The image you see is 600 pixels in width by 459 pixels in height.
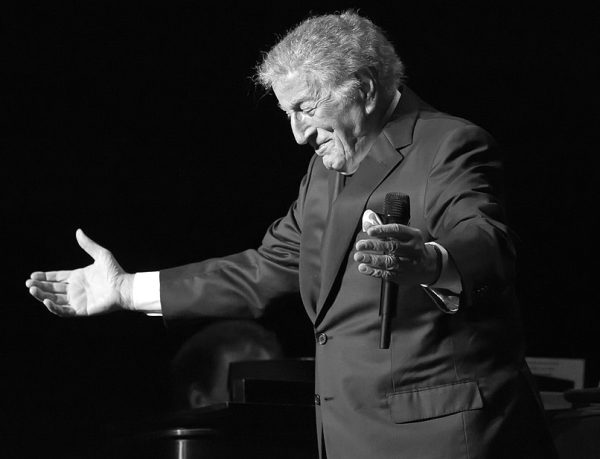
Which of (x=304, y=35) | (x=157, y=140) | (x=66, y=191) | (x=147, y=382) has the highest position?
(x=157, y=140)

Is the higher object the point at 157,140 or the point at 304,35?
the point at 157,140

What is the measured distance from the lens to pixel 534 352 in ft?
14.4

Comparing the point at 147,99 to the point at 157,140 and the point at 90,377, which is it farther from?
the point at 90,377

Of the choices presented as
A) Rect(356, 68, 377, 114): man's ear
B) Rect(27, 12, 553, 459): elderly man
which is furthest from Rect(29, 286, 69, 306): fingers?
Rect(356, 68, 377, 114): man's ear

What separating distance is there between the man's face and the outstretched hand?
57 centimetres

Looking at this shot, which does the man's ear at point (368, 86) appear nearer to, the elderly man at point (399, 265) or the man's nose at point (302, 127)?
the elderly man at point (399, 265)

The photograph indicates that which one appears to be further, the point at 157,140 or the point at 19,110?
the point at 157,140

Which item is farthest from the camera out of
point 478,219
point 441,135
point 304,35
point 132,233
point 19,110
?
point 132,233

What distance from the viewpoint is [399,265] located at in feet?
4.55

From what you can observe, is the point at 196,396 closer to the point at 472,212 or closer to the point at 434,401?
the point at 434,401

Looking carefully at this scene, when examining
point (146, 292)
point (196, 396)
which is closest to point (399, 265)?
point (146, 292)

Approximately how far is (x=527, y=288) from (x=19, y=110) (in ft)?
7.85

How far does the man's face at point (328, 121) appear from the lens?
1905mm

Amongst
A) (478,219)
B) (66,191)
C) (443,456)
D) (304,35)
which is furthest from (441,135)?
(66,191)
